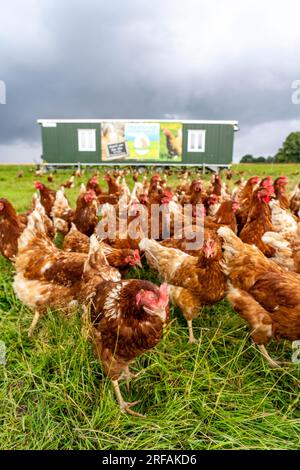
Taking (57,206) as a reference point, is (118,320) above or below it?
below

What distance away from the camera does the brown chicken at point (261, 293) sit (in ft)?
6.51

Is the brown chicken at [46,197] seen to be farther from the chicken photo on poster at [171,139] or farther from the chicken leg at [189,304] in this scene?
the chicken photo on poster at [171,139]

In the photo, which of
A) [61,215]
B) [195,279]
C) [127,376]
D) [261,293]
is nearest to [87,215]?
[61,215]

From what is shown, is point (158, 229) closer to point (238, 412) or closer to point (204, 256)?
point (204, 256)

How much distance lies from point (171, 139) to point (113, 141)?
3.59 meters

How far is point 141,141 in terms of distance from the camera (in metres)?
17.5

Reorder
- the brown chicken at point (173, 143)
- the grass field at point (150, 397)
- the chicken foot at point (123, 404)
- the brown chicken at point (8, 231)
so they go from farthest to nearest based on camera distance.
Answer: the brown chicken at point (173, 143) < the brown chicken at point (8, 231) < the chicken foot at point (123, 404) < the grass field at point (150, 397)

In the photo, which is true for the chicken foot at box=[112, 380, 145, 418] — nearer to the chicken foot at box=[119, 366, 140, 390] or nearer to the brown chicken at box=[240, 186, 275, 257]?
the chicken foot at box=[119, 366, 140, 390]

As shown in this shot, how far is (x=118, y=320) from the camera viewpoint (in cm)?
173

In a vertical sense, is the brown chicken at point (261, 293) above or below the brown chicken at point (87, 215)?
below

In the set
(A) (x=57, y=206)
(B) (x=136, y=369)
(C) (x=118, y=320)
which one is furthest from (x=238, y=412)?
(A) (x=57, y=206)

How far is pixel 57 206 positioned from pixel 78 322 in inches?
133

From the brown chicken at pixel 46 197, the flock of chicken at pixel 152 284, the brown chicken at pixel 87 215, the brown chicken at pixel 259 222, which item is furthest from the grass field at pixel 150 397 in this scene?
the brown chicken at pixel 46 197

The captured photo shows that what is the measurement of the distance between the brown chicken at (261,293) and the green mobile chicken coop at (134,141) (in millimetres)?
15987
